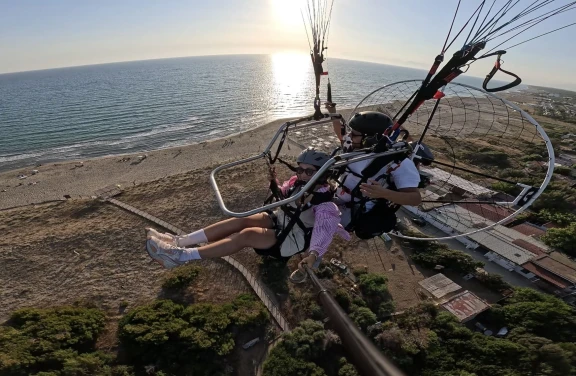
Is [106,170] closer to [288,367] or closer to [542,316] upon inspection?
[288,367]

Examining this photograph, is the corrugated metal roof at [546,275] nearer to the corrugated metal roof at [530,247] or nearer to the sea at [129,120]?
the corrugated metal roof at [530,247]

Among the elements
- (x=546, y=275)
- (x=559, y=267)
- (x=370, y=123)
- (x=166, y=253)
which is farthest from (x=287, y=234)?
(x=559, y=267)

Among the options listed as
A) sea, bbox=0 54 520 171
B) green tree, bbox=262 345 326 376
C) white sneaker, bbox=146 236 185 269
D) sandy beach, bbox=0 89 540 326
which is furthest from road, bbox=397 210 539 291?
sea, bbox=0 54 520 171

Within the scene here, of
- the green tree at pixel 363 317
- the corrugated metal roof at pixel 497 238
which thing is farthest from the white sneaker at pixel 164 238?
the corrugated metal roof at pixel 497 238

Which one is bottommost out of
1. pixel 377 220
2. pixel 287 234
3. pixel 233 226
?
pixel 233 226

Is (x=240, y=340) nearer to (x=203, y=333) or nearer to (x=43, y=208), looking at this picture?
(x=203, y=333)

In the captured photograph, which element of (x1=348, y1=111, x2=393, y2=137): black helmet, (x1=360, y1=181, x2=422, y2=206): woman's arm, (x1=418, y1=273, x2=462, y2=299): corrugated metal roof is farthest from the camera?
(x1=418, y1=273, x2=462, y2=299): corrugated metal roof

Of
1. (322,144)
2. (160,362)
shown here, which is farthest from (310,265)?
(322,144)

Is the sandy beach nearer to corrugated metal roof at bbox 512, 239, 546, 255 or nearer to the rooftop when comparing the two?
corrugated metal roof at bbox 512, 239, 546, 255
